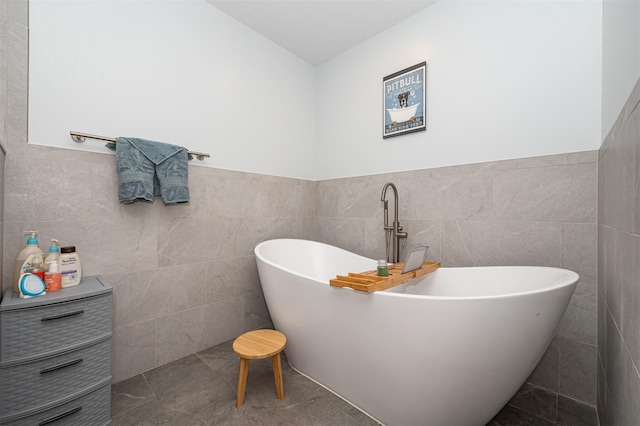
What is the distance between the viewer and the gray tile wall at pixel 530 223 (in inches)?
54.7

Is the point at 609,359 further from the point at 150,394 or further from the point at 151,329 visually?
the point at 151,329

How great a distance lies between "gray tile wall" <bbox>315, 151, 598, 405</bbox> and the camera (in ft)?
4.56

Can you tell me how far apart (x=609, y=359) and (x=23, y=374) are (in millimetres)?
2278

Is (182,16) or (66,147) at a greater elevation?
(182,16)

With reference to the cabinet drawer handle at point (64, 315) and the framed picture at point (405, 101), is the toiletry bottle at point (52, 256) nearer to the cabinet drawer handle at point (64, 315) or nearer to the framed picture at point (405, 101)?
the cabinet drawer handle at point (64, 315)

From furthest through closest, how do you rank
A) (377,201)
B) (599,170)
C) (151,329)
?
(377,201) → (151,329) → (599,170)

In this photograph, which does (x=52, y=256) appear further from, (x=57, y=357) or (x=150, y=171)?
(x=150, y=171)

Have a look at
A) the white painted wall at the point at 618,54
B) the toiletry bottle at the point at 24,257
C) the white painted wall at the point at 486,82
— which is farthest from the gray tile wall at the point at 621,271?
the toiletry bottle at the point at 24,257

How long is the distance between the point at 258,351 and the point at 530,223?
5.38 ft

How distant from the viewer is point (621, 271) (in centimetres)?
85

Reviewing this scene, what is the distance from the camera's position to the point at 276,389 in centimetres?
144

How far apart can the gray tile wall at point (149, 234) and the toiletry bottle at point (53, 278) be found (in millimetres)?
229

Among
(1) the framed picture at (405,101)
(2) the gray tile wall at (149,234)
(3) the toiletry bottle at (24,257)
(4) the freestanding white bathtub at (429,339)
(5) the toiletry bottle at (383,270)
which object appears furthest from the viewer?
(1) the framed picture at (405,101)

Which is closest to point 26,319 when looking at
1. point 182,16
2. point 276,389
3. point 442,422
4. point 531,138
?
point 276,389
